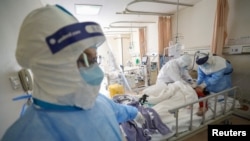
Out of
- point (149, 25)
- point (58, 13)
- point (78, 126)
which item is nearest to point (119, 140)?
point (78, 126)

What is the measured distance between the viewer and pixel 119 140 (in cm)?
77

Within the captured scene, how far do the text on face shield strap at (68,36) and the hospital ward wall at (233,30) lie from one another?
9.68 ft

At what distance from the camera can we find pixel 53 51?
1.78 ft

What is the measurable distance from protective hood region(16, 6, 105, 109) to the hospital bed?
3.69ft

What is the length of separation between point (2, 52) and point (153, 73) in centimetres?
391

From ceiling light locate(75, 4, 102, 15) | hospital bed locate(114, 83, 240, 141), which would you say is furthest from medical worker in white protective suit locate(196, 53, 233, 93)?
ceiling light locate(75, 4, 102, 15)

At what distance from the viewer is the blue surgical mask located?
25.0 inches

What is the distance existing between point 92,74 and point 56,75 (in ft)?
0.53

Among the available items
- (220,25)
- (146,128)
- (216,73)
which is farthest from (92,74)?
(220,25)

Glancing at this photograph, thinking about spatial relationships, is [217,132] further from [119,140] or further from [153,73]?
[153,73]

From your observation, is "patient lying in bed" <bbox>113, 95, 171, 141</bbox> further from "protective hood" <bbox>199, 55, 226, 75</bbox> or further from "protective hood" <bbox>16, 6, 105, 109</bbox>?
"protective hood" <bbox>199, 55, 226, 75</bbox>

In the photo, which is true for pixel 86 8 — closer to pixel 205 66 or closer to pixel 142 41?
pixel 205 66

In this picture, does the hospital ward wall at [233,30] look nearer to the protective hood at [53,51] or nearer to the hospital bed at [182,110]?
the hospital bed at [182,110]

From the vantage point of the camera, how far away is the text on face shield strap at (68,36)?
54 cm
